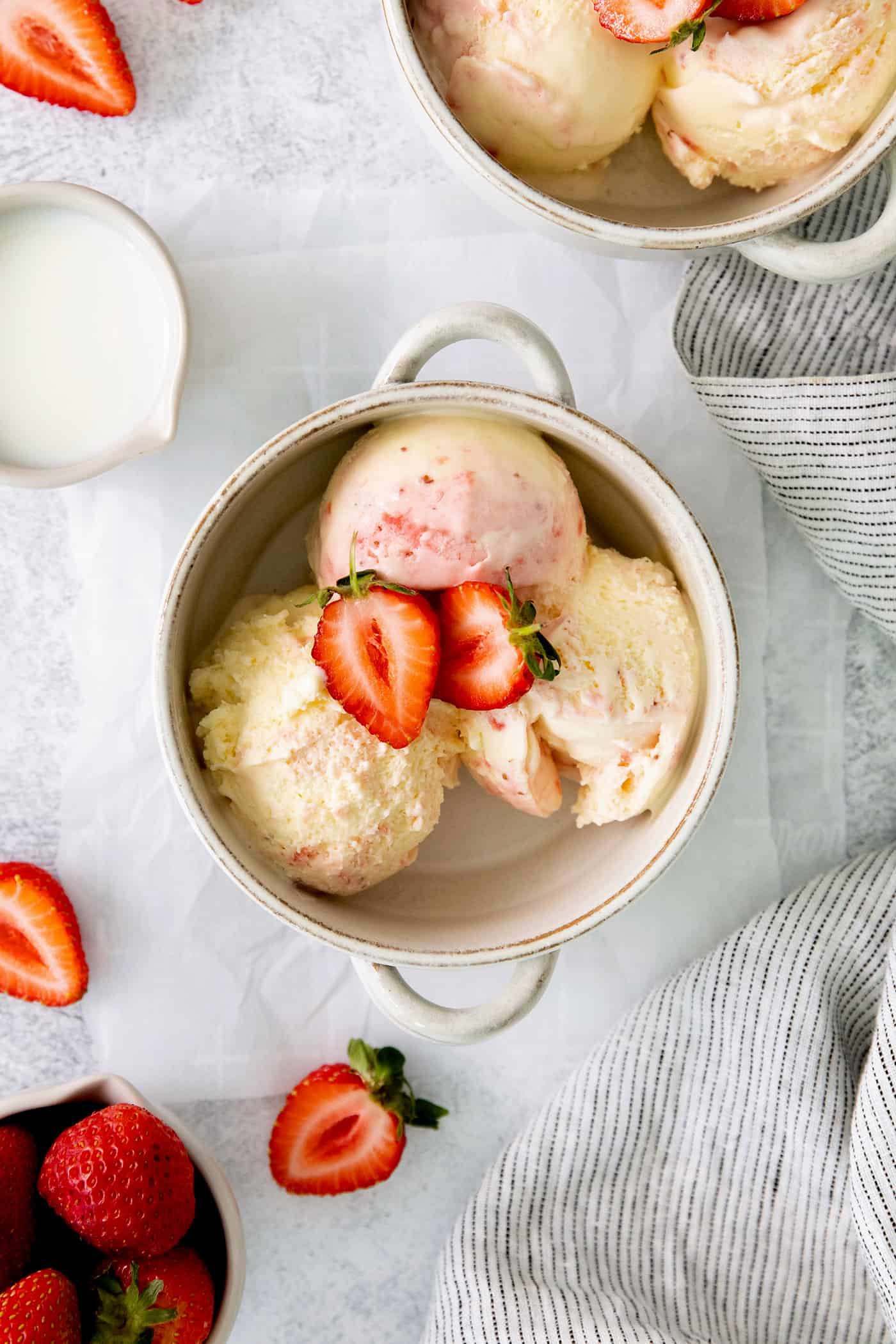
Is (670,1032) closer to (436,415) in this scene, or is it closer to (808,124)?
(436,415)

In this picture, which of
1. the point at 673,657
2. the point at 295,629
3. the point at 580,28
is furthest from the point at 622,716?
the point at 580,28

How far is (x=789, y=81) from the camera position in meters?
0.89

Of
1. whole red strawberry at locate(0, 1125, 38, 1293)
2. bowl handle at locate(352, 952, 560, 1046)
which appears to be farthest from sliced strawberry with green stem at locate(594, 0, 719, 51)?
whole red strawberry at locate(0, 1125, 38, 1293)

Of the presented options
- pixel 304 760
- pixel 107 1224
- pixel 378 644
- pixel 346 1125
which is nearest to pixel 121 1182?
pixel 107 1224

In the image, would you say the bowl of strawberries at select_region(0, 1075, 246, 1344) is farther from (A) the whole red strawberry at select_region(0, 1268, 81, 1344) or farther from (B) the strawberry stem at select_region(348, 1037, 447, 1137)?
(B) the strawberry stem at select_region(348, 1037, 447, 1137)

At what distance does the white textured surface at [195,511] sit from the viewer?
1.10 m

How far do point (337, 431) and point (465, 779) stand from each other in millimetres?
371

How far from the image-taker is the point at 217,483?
1.11m

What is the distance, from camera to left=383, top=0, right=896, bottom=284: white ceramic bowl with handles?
2.85 feet

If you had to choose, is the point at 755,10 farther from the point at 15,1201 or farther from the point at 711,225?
the point at 15,1201

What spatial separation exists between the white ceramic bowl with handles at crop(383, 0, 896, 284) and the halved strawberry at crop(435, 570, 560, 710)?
0.27 metres

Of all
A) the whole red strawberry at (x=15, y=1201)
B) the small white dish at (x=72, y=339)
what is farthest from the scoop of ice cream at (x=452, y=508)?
the whole red strawberry at (x=15, y=1201)

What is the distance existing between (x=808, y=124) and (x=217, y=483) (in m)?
0.60

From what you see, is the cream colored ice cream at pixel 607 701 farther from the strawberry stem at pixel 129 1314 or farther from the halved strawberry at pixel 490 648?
the strawberry stem at pixel 129 1314
